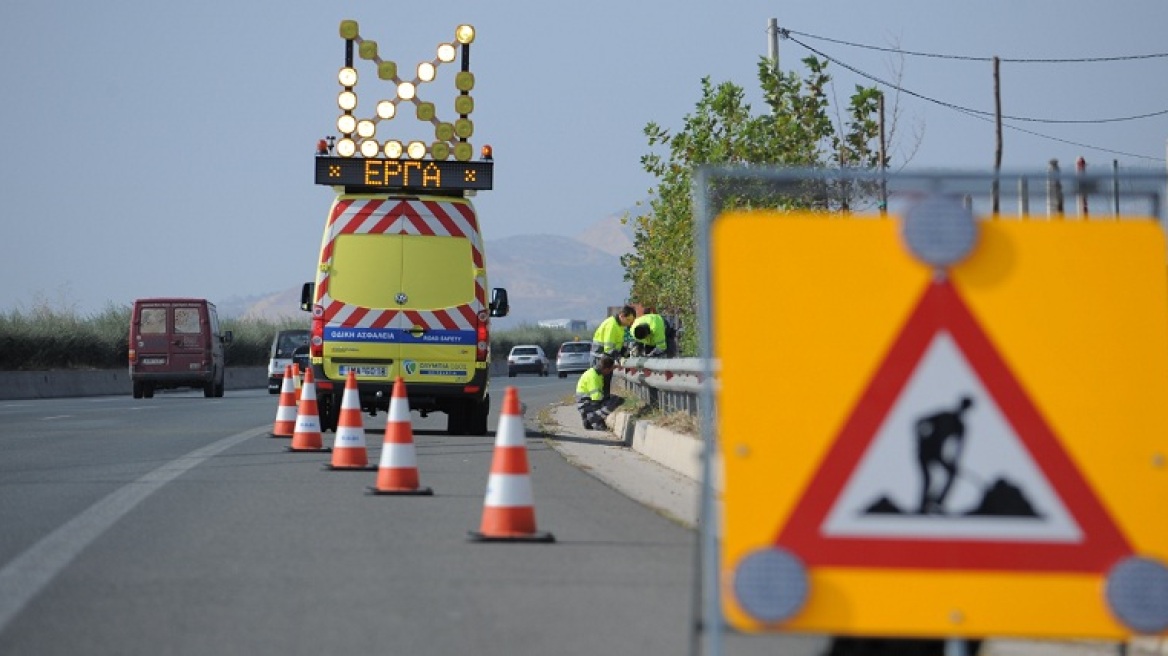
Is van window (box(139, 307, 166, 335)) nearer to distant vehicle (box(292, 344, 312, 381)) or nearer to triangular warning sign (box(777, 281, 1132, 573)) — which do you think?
distant vehicle (box(292, 344, 312, 381))

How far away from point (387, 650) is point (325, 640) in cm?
32

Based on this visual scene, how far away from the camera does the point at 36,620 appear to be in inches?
284

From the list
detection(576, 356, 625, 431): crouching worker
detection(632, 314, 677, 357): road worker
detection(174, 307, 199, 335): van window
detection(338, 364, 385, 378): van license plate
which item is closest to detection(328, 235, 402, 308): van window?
detection(338, 364, 385, 378): van license plate

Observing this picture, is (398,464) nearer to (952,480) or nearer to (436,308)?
(436,308)

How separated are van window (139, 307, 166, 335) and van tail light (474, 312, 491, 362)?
74.2ft

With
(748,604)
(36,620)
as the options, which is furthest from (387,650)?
(748,604)

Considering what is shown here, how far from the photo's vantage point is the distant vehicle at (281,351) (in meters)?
46.5

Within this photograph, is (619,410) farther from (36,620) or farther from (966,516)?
(966,516)

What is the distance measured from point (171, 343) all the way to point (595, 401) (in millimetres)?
20695

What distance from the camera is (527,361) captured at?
77.4 m

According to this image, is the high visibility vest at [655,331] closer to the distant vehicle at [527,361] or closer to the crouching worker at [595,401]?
the crouching worker at [595,401]

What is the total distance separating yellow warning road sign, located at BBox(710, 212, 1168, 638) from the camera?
4.86 m

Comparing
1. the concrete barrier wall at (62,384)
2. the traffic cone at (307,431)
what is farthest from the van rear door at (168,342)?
the traffic cone at (307,431)

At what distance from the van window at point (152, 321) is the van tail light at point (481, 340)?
22615 mm
